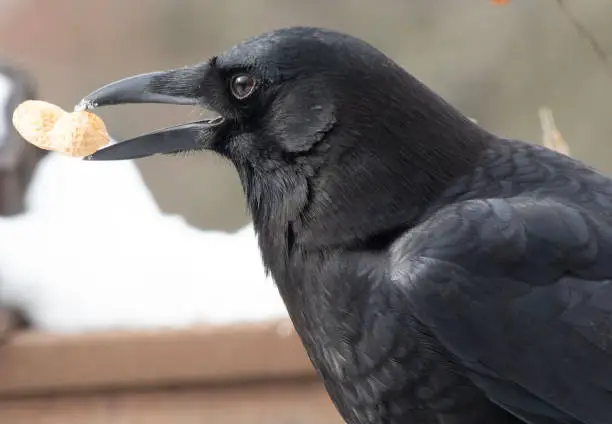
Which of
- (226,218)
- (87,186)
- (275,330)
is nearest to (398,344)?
(275,330)

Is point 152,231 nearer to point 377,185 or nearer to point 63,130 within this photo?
point 63,130

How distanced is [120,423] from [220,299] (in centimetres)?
27

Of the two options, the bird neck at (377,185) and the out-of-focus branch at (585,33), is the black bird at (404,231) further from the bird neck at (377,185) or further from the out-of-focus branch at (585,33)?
the out-of-focus branch at (585,33)

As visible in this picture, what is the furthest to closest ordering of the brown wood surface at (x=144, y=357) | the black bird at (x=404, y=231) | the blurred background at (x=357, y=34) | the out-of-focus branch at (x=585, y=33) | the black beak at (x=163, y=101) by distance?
the blurred background at (x=357, y=34), the brown wood surface at (x=144, y=357), the out-of-focus branch at (x=585, y=33), the black beak at (x=163, y=101), the black bird at (x=404, y=231)

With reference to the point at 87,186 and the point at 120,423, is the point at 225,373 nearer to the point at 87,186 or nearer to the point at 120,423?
the point at 120,423

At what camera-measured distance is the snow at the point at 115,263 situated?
5.37 ft

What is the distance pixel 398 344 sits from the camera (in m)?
0.87

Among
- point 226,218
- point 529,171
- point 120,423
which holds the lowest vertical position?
point 120,423

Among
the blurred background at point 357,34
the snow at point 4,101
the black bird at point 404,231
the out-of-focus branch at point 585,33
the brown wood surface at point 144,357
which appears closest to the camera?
the black bird at point 404,231

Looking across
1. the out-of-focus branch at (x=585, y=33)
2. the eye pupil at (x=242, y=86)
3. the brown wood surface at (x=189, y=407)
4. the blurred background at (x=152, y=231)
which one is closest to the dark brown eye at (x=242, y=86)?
the eye pupil at (x=242, y=86)

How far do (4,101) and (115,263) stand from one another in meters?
0.35

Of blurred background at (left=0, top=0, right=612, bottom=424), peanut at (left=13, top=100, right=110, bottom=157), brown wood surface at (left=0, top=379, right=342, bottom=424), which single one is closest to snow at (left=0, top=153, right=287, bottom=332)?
blurred background at (left=0, top=0, right=612, bottom=424)

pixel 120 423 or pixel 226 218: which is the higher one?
pixel 226 218

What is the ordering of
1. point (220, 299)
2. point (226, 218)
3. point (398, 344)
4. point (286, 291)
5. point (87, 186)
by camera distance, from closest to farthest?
point (398, 344)
point (286, 291)
point (220, 299)
point (87, 186)
point (226, 218)
